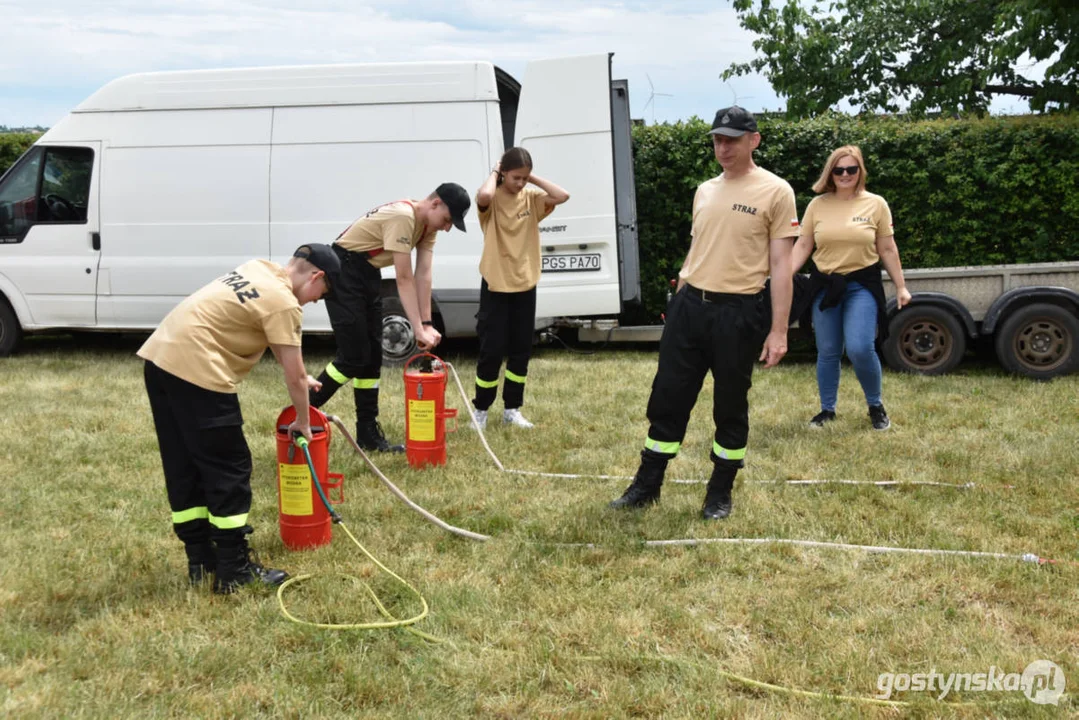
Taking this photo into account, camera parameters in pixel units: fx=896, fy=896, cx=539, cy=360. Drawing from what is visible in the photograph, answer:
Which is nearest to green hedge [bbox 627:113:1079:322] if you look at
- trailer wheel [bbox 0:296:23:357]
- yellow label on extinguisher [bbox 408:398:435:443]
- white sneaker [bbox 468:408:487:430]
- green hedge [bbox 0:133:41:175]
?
white sneaker [bbox 468:408:487:430]

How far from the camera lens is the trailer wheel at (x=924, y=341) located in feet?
26.4

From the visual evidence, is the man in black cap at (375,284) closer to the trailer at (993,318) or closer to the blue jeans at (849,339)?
the blue jeans at (849,339)

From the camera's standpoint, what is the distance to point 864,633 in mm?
3426

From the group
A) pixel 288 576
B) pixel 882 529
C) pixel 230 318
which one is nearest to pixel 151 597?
pixel 288 576

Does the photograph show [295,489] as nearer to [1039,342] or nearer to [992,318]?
[992,318]

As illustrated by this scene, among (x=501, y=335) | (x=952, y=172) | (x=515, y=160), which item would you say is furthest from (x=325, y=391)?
(x=952, y=172)

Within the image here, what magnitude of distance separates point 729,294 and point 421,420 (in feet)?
6.88

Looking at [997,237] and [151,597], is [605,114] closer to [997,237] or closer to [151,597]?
[997,237]

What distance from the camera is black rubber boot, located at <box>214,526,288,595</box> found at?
12.2 ft

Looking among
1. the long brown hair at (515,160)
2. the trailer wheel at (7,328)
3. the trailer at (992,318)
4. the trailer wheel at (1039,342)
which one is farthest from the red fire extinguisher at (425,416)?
the trailer wheel at (7,328)

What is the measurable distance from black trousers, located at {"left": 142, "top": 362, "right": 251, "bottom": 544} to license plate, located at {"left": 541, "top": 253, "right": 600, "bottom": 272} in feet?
17.8

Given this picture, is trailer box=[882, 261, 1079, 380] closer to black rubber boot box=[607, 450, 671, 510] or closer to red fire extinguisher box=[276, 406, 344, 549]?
black rubber boot box=[607, 450, 671, 510]

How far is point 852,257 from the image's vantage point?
6195 millimetres

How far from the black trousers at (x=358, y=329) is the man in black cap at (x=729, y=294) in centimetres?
207
